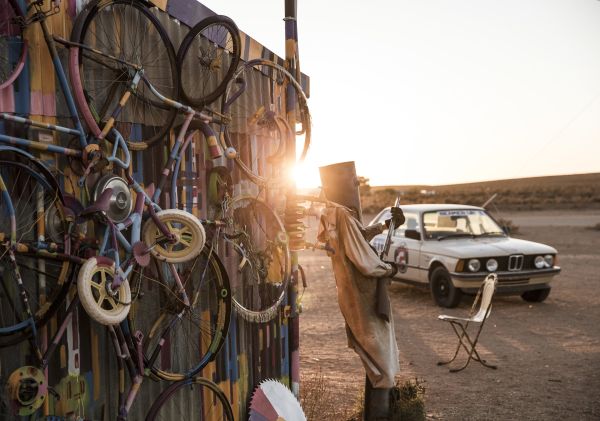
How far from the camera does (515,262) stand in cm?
1023

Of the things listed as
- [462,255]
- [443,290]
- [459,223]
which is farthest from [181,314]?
[459,223]

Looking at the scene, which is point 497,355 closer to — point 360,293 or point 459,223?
point 360,293

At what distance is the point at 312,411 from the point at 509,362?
3.21 m

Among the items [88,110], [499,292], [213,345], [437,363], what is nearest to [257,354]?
[213,345]

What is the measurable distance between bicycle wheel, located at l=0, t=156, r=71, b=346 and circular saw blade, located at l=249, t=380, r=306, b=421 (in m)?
2.12

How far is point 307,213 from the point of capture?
16.2 ft

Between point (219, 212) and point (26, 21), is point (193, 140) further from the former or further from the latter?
point (26, 21)

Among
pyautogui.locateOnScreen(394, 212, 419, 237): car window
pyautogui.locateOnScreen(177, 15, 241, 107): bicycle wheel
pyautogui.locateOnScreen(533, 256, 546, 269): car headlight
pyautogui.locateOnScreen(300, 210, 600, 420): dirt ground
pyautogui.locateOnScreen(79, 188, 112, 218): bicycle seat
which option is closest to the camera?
pyautogui.locateOnScreen(79, 188, 112, 218): bicycle seat

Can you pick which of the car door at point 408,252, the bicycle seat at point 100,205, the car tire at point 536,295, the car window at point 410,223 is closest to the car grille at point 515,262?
the car tire at point 536,295

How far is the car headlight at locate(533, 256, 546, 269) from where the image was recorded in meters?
10.4

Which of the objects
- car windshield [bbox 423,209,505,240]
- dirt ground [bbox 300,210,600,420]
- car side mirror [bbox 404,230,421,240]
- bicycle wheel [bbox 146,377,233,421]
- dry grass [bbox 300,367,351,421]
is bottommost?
dirt ground [bbox 300,210,600,420]

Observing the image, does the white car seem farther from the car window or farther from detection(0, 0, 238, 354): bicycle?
detection(0, 0, 238, 354): bicycle

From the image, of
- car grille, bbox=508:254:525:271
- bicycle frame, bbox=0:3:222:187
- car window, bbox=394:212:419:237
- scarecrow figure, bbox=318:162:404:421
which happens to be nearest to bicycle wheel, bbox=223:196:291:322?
scarecrow figure, bbox=318:162:404:421

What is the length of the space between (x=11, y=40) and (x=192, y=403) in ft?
7.77
